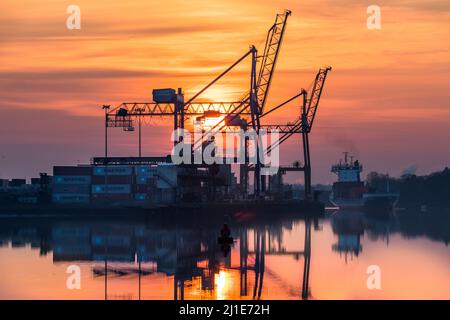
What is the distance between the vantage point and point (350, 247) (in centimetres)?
6262

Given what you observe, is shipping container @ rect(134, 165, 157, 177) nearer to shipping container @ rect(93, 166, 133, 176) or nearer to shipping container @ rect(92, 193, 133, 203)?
shipping container @ rect(93, 166, 133, 176)

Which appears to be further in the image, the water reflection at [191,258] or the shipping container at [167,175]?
the shipping container at [167,175]

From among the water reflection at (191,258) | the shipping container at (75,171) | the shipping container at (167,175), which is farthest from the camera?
the shipping container at (75,171)

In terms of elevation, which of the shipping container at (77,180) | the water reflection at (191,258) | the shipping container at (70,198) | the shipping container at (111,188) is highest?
the shipping container at (77,180)

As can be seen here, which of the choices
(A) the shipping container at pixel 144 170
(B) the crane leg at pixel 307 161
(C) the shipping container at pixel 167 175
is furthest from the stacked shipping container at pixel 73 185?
(B) the crane leg at pixel 307 161

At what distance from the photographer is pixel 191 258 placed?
5116 centimetres

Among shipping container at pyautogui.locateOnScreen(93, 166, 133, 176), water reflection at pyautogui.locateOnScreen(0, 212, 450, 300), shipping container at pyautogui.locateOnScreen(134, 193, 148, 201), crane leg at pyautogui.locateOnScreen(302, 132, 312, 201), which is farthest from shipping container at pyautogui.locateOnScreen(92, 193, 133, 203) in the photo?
water reflection at pyautogui.locateOnScreen(0, 212, 450, 300)

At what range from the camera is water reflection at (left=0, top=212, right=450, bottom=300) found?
122 ft

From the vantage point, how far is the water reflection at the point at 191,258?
3725 centimetres

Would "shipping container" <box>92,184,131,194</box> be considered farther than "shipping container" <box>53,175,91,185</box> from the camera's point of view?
No

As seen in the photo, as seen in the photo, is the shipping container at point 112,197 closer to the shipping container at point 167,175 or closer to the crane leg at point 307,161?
the shipping container at point 167,175

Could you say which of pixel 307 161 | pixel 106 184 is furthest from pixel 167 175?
pixel 307 161
